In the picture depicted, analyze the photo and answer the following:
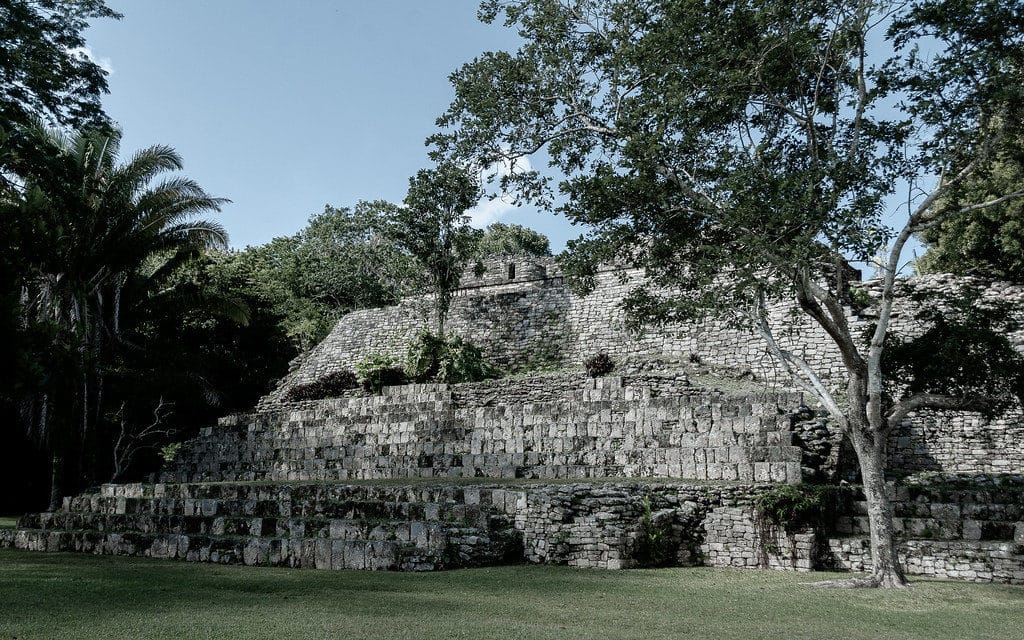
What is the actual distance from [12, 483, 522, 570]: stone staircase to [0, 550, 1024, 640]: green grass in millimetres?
400

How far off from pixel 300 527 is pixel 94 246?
1110 cm

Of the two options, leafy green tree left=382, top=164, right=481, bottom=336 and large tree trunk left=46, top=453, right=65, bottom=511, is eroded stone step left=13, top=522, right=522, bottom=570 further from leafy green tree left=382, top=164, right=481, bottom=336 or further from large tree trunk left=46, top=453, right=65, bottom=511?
leafy green tree left=382, top=164, right=481, bottom=336

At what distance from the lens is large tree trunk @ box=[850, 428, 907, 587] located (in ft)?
27.4

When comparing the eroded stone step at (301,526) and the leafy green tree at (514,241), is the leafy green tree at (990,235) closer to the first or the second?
the eroded stone step at (301,526)

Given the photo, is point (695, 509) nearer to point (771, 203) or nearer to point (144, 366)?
point (771, 203)

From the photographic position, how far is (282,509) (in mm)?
11422

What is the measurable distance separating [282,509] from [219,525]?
34.5 inches

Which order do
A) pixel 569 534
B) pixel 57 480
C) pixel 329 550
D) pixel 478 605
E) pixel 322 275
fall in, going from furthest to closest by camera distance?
pixel 322 275, pixel 57 480, pixel 569 534, pixel 329 550, pixel 478 605

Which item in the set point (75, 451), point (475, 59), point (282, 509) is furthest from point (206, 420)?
point (475, 59)

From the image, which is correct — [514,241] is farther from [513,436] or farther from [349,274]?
[513,436]

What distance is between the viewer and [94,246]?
1798 centimetres

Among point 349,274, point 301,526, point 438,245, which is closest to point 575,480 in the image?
point 301,526

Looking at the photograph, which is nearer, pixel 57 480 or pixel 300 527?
pixel 300 527

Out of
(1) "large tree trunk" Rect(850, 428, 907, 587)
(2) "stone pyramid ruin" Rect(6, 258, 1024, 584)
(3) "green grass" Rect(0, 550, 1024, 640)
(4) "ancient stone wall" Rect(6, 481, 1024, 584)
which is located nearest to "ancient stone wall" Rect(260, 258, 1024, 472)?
(2) "stone pyramid ruin" Rect(6, 258, 1024, 584)
